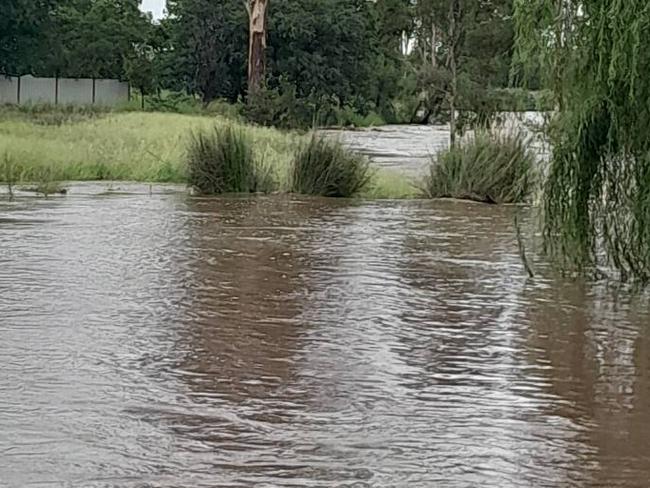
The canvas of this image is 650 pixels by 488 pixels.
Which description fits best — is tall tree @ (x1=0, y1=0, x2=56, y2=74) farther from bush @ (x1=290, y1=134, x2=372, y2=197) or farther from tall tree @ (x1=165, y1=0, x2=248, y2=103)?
bush @ (x1=290, y1=134, x2=372, y2=197)

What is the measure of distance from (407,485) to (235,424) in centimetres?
113

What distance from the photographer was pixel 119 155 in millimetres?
24094

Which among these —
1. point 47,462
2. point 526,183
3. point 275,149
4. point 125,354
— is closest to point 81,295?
point 125,354

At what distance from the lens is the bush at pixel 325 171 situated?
19.2m

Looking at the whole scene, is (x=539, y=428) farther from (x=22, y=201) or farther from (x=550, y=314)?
(x=22, y=201)

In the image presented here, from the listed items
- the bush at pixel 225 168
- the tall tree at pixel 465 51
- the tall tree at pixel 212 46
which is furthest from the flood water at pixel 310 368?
the tall tree at pixel 212 46

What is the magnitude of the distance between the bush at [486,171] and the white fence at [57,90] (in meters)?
37.4

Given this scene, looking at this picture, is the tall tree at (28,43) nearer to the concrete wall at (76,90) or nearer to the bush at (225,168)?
the concrete wall at (76,90)

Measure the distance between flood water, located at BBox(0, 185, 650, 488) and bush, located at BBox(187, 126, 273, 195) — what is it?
6454 mm

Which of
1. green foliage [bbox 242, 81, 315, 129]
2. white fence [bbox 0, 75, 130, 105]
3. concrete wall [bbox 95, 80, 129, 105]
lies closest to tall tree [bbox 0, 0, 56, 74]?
white fence [bbox 0, 75, 130, 105]

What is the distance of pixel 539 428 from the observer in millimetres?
5980

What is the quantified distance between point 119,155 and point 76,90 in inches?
1299

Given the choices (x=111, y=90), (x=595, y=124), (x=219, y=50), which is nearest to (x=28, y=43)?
(x=111, y=90)

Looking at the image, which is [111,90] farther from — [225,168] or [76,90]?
[225,168]
